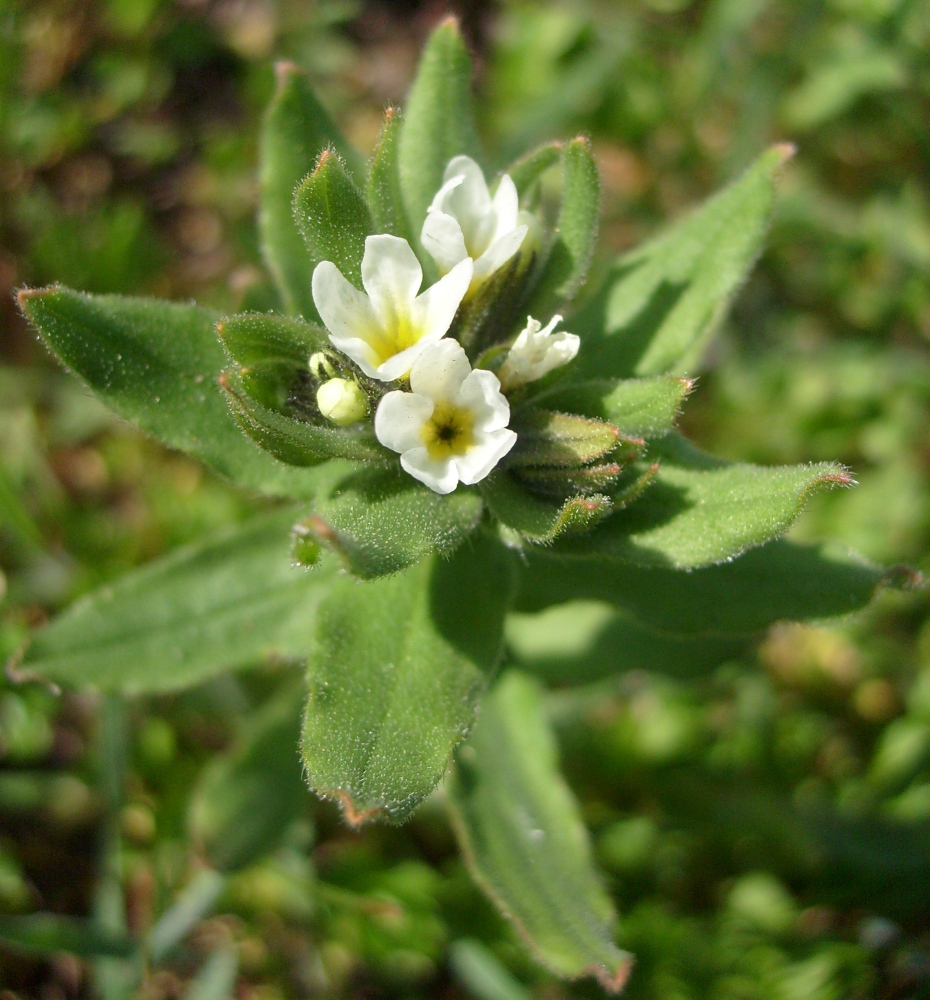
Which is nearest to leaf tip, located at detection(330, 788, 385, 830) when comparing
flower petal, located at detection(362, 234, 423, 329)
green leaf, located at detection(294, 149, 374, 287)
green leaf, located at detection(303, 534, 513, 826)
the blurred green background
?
green leaf, located at detection(303, 534, 513, 826)

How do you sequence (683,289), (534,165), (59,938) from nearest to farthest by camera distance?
(534,165) < (683,289) < (59,938)

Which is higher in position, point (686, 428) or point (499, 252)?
point (499, 252)

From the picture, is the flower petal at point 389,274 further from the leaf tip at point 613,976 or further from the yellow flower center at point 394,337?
the leaf tip at point 613,976

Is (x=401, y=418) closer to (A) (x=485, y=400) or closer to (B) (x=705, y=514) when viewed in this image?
(A) (x=485, y=400)

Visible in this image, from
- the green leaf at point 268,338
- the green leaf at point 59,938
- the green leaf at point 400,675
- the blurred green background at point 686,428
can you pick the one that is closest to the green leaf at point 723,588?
the green leaf at point 400,675

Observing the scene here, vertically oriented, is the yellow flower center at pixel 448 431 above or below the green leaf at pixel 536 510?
→ above

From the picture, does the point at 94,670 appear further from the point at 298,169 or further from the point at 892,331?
the point at 892,331

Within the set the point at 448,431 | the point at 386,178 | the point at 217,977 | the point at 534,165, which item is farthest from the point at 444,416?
the point at 217,977
